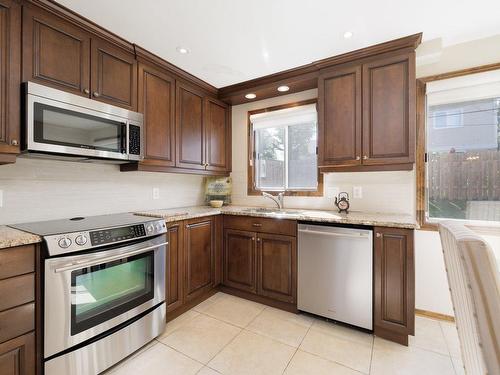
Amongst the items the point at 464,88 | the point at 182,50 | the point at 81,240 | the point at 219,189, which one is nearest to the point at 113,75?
the point at 182,50

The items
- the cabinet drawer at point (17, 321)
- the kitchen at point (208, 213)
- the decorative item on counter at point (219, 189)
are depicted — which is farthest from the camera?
the decorative item on counter at point (219, 189)

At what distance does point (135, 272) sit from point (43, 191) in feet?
3.22

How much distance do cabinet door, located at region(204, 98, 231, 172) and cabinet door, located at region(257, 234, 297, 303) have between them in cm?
122

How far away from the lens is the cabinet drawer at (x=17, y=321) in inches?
48.5

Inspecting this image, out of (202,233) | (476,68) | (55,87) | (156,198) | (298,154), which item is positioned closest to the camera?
(55,87)

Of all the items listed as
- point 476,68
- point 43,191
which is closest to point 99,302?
point 43,191

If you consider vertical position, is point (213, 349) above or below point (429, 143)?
below

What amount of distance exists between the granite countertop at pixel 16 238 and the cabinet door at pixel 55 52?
3.19 ft

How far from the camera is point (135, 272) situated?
1.81 m

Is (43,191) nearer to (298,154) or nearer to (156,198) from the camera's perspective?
(156,198)

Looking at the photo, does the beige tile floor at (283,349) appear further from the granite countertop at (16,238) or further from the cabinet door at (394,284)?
the granite countertop at (16,238)

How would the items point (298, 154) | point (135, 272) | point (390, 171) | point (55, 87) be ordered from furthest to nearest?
1. point (298, 154)
2. point (390, 171)
3. point (135, 272)
4. point (55, 87)

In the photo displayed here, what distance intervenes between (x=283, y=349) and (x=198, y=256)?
3.76ft

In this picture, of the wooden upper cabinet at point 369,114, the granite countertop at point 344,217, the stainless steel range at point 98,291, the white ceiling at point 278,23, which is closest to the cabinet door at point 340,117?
the wooden upper cabinet at point 369,114
